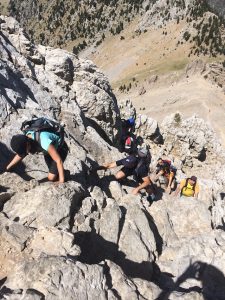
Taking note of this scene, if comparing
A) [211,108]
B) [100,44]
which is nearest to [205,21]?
[100,44]

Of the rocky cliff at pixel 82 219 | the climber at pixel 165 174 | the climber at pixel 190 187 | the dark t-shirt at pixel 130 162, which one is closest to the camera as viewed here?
the rocky cliff at pixel 82 219

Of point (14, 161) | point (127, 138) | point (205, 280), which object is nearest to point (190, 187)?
point (127, 138)

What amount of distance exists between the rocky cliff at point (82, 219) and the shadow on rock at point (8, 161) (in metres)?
0.03

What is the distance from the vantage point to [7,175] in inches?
343

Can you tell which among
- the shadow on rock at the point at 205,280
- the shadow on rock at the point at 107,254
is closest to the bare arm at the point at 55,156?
the shadow on rock at the point at 107,254

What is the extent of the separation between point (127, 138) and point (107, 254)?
32.1 feet

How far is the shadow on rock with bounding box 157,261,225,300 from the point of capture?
22.6 ft

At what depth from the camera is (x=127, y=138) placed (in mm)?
17656

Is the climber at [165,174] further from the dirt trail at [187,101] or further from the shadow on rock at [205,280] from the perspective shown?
the dirt trail at [187,101]

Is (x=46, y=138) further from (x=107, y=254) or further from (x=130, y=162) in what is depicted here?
(x=130, y=162)

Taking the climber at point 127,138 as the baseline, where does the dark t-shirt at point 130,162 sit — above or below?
above

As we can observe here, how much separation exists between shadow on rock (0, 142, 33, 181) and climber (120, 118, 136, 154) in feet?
Answer: 25.7

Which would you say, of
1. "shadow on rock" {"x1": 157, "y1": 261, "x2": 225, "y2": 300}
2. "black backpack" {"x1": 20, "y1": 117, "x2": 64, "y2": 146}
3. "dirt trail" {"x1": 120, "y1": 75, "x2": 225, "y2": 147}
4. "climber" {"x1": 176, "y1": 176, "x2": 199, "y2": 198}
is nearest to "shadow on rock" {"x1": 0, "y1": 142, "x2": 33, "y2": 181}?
"black backpack" {"x1": 20, "y1": 117, "x2": 64, "y2": 146}

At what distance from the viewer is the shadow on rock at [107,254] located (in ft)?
26.1
